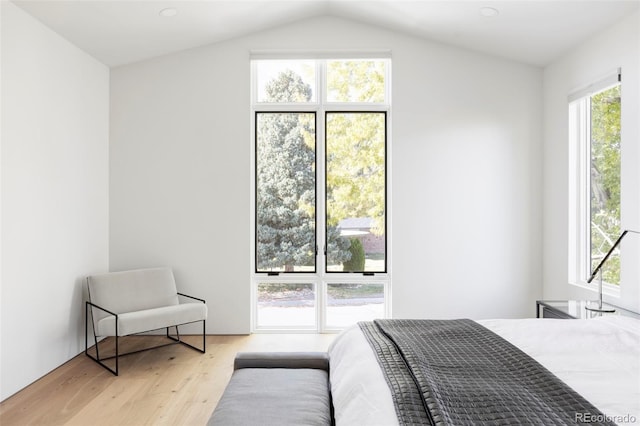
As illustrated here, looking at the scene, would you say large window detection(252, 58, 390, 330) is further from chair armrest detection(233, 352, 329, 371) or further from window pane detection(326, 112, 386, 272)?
chair armrest detection(233, 352, 329, 371)

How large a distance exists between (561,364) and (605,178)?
2.35 m

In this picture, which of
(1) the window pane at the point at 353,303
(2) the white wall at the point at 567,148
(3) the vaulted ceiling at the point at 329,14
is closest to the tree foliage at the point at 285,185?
(1) the window pane at the point at 353,303

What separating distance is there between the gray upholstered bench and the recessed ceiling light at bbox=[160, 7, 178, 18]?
108 inches

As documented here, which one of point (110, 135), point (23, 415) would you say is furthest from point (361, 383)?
point (110, 135)

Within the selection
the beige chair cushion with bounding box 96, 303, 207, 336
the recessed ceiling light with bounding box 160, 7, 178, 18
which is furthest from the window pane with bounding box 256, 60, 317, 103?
the beige chair cushion with bounding box 96, 303, 207, 336

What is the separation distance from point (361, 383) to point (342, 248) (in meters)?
2.83

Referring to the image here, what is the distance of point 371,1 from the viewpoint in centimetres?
384

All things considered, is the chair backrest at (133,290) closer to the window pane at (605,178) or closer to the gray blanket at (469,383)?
the gray blanket at (469,383)

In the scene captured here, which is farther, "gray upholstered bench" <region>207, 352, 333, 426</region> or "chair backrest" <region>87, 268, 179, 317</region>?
"chair backrest" <region>87, 268, 179, 317</region>

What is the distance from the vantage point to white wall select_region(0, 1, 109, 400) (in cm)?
295

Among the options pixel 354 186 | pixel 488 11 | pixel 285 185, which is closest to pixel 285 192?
pixel 285 185

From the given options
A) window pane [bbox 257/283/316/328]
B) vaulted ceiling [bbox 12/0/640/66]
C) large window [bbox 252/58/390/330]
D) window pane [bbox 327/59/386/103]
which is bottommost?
window pane [bbox 257/283/316/328]

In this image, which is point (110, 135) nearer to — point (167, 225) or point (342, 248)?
point (167, 225)

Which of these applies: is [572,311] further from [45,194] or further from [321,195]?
[45,194]
